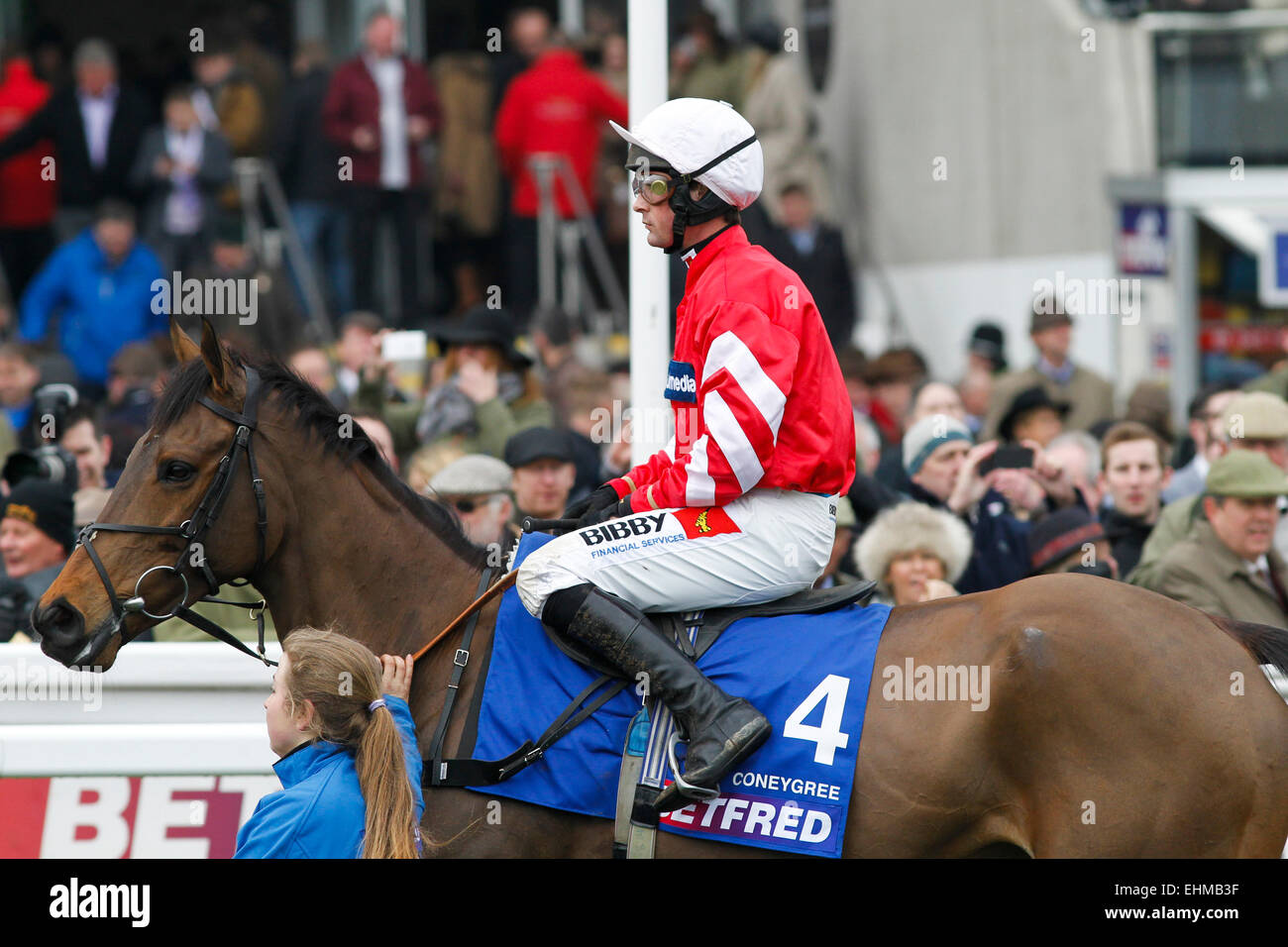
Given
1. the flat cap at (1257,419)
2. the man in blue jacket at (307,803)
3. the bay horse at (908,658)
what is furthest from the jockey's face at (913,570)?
the man in blue jacket at (307,803)

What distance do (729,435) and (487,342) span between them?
14.4 feet

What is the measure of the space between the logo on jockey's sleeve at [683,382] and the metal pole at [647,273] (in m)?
1.41

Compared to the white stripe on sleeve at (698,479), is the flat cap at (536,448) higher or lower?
lower

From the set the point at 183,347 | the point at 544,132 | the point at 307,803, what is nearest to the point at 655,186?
the point at 183,347

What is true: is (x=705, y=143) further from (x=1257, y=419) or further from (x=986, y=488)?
(x=1257, y=419)

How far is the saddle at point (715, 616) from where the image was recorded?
4367 millimetres

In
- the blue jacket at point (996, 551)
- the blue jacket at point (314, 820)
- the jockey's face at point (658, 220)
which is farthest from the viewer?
the blue jacket at point (996, 551)

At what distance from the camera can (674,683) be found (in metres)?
4.20

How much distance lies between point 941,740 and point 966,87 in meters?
10.5

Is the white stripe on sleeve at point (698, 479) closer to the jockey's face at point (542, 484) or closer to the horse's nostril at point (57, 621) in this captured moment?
the horse's nostril at point (57, 621)

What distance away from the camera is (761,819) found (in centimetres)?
423

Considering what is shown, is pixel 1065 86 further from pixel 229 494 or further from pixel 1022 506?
pixel 229 494

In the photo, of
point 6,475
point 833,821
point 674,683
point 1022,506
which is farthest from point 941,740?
point 6,475
